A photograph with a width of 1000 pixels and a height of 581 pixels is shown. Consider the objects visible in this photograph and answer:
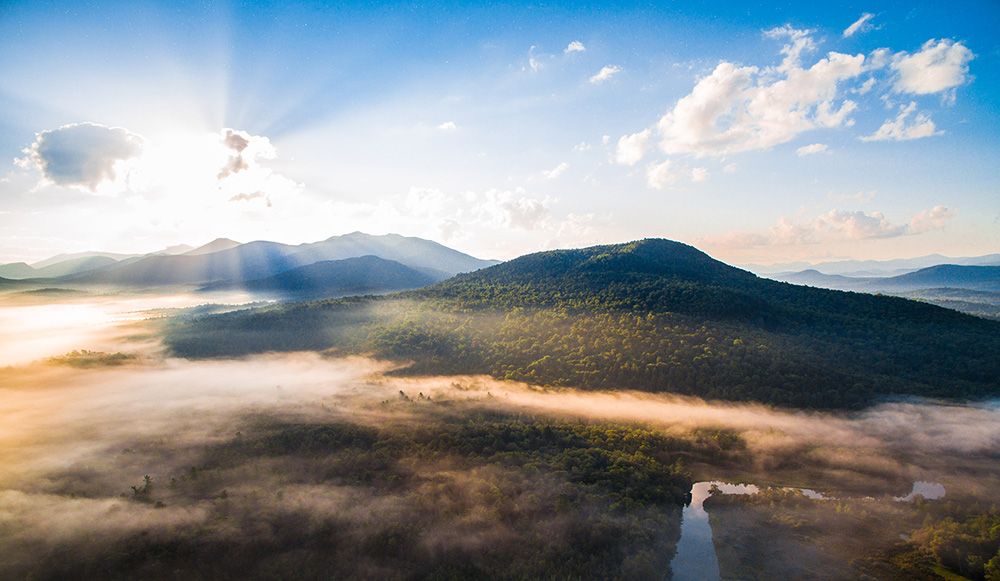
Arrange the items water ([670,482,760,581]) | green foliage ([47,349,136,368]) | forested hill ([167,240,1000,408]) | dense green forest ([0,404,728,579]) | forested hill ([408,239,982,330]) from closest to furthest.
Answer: dense green forest ([0,404,728,579]), water ([670,482,760,581]), forested hill ([167,240,1000,408]), forested hill ([408,239,982,330]), green foliage ([47,349,136,368])

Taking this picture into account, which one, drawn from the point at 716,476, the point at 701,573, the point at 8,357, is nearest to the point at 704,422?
the point at 716,476

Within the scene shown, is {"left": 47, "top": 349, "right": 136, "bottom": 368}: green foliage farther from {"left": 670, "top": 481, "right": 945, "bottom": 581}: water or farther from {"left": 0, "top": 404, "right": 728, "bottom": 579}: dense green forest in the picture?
{"left": 670, "top": 481, "right": 945, "bottom": 581}: water

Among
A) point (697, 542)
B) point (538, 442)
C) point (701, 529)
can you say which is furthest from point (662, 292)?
point (697, 542)

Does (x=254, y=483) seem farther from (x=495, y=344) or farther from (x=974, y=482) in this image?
(x=974, y=482)

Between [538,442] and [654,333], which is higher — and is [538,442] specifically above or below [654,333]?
below

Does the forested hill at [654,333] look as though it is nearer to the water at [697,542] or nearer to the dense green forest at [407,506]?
the dense green forest at [407,506]

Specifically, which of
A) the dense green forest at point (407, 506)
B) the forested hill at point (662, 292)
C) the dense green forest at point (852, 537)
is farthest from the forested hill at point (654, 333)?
the dense green forest at point (852, 537)

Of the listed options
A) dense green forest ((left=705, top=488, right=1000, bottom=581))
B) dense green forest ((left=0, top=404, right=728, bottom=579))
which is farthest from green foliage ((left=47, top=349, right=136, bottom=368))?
dense green forest ((left=705, top=488, right=1000, bottom=581))

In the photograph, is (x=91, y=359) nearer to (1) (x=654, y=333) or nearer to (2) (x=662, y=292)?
(1) (x=654, y=333)

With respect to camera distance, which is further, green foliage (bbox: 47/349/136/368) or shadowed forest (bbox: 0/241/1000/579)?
green foliage (bbox: 47/349/136/368)
